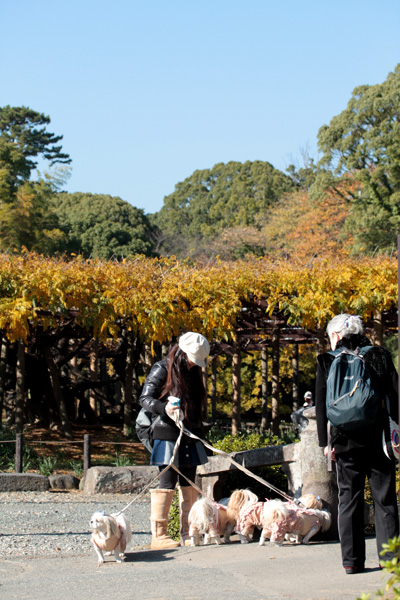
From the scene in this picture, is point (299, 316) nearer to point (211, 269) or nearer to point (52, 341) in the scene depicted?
point (211, 269)

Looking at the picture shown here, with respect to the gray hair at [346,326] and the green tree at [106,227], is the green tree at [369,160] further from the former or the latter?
the gray hair at [346,326]

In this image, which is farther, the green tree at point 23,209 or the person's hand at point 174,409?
the green tree at point 23,209

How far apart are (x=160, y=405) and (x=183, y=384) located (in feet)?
0.79

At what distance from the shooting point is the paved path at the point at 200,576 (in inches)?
155

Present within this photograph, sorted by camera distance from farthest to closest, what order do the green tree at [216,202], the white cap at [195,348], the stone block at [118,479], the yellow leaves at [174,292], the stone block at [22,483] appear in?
the green tree at [216,202], the yellow leaves at [174,292], the stone block at [118,479], the stone block at [22,483], the white cap at [195,348]

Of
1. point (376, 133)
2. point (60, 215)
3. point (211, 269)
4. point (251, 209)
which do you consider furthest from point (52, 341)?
point (251, 209)

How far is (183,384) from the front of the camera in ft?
17.5

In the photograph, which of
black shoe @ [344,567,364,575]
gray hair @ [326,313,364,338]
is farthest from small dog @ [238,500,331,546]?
gray hair @ [326,313,364,338]

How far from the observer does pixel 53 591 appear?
409 cm

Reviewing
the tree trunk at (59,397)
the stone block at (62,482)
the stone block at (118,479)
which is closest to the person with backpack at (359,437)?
the stone block at (118,479)

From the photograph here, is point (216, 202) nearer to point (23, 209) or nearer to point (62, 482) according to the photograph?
point (23, 209)

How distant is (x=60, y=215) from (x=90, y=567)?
3621 centimetres

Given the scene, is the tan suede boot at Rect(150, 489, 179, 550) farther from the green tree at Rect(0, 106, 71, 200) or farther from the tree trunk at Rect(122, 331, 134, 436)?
the green tree at Rect(0, 106, 71, 200)

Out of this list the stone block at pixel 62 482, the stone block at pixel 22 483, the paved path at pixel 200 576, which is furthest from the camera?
the stone block at pixel 62 482
